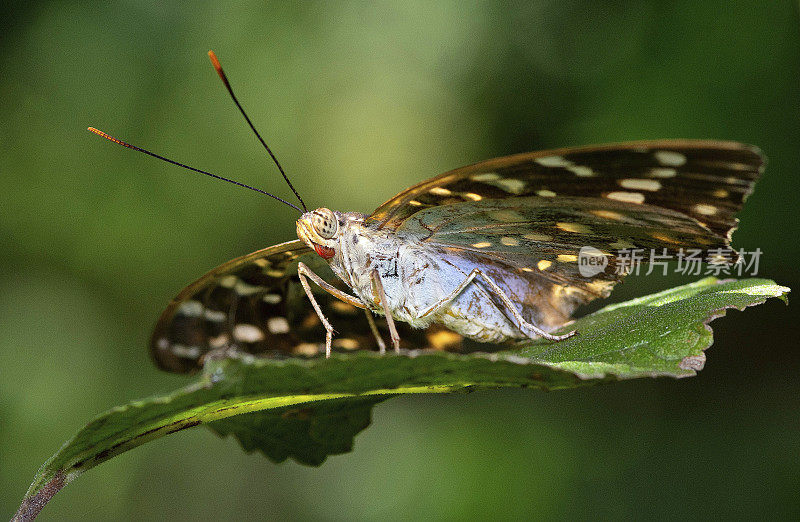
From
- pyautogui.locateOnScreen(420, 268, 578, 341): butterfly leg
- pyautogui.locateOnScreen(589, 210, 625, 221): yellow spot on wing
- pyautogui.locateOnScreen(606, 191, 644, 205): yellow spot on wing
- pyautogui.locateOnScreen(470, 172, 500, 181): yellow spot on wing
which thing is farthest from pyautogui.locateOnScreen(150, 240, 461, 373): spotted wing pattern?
pyautogui.locateOnScreen(606, 191, 644, 205): yellow spot on wing

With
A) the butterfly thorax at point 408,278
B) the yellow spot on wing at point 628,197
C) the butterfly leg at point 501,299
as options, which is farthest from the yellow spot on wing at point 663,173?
the butterfly thorax at point 408,278

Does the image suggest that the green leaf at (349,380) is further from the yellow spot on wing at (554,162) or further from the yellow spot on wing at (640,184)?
the yellow spot on wing at (554,162)

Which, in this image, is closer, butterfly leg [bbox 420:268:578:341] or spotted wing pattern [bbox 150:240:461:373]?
butterfly leg [bbox 420:268:578:341]

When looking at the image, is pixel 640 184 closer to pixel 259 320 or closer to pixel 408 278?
pixel 408 278

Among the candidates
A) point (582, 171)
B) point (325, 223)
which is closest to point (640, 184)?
point (582, 171)

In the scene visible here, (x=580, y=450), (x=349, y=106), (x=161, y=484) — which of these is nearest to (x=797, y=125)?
(x=580, y=450)

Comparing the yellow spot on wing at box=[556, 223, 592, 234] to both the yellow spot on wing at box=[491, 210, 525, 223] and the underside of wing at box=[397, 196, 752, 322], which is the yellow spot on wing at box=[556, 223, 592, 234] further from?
the yellow spot on wing at box=[491, 210, 525, 223]

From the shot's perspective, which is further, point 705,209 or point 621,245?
point 621,245
